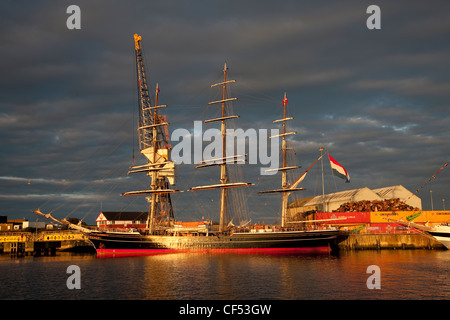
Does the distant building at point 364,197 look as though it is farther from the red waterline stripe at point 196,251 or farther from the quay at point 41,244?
the quay at point 41,244

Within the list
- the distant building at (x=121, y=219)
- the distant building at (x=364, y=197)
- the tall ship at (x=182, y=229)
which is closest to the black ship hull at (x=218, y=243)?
the tall ship at (x=182, y=229)

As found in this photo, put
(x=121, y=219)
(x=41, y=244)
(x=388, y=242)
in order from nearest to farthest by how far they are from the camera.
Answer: (x=388, y=242)
(x=41, y=244)
(x=121, y=219)

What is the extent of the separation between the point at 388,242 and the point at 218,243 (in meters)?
32.4

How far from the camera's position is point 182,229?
74125 mm

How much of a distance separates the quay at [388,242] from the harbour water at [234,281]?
22728mm

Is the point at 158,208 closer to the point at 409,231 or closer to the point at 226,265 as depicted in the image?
the point at 226,265

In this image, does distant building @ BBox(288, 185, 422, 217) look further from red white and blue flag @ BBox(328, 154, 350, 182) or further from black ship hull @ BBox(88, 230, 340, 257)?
black ship hull @ BBox(88, 230, 340, 257)

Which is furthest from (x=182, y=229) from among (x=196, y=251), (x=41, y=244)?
(x=41, y=244)

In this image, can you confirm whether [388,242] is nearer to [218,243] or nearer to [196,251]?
[218,243]

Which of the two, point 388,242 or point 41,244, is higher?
point 388,242

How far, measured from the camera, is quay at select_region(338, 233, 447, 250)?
73.8 metres

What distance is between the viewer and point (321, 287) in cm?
3434

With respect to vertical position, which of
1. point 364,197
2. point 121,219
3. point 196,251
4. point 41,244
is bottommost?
point 196,251
